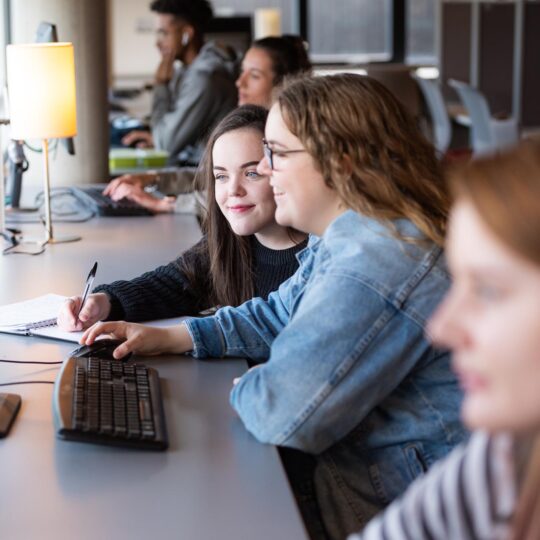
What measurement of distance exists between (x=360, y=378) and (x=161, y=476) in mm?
288

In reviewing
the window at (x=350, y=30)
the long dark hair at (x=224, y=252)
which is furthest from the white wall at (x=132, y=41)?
the long dark hair at (x=224, y=252)

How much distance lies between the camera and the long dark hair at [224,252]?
215 centimetres

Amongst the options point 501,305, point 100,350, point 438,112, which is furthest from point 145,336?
point 438,112

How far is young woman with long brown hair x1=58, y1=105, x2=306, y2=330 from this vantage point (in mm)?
2141

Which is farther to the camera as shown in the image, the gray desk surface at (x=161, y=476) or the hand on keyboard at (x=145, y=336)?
the hand on keyboard at (x=145, y=336)

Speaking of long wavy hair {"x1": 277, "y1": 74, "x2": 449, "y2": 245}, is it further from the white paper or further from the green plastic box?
the green plastic box

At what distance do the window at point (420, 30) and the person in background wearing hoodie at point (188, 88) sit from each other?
16.2 feet

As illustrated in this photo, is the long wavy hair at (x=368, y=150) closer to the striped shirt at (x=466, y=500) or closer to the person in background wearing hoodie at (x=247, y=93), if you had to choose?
the striped shirt at (x=466, y=500)

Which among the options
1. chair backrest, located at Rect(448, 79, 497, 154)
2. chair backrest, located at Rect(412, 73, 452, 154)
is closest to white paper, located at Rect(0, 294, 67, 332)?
chair backrest, located at Rect(448, 79, 497, 154)

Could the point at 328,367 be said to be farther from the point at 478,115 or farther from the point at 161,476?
the point at 478,115

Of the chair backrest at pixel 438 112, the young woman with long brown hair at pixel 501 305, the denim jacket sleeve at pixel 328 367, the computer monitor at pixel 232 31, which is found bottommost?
the chair backrest at pixel 438 112

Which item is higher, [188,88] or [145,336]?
[188,88]

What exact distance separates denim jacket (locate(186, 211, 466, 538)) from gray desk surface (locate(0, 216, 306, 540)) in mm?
74

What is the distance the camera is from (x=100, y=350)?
1739 millimetres
